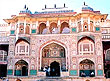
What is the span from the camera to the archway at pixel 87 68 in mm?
19983

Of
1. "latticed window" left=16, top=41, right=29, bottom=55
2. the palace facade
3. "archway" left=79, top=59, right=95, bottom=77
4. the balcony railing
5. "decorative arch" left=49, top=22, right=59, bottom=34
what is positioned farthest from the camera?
the balcony railing

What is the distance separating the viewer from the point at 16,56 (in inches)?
815

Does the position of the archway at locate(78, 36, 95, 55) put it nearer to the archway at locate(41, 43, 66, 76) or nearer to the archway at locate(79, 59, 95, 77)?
the archway at locate(79, 59, 95, 77)

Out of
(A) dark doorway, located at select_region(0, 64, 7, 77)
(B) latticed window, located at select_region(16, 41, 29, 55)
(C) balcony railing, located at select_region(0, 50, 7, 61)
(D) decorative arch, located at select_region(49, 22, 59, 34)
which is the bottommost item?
(A) dark doorway, located at select_region(0, 64, 7, 77)

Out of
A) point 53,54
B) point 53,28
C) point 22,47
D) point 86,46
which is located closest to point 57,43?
point 53,54

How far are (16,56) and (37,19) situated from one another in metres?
5.21

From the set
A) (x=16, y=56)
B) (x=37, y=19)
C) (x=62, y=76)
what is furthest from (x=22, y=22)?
(x=62, y=76)

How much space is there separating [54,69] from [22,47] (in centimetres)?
480

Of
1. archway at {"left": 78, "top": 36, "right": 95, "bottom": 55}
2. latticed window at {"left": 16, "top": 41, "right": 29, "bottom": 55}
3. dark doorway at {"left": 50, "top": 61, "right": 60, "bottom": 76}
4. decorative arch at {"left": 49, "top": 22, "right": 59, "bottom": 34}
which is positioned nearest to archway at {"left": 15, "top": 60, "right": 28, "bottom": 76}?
latticed window at {"left": 16, "top": 41, "right": 29, "bottom": 55}

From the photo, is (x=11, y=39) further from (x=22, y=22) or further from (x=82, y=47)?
(x=82, y=47)

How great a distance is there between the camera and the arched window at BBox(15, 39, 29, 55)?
20766 millimetres

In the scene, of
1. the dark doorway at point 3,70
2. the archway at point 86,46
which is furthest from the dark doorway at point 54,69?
the dark doorway at point 3,70

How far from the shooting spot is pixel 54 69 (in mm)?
21594

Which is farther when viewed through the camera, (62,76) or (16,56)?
(16,56)
